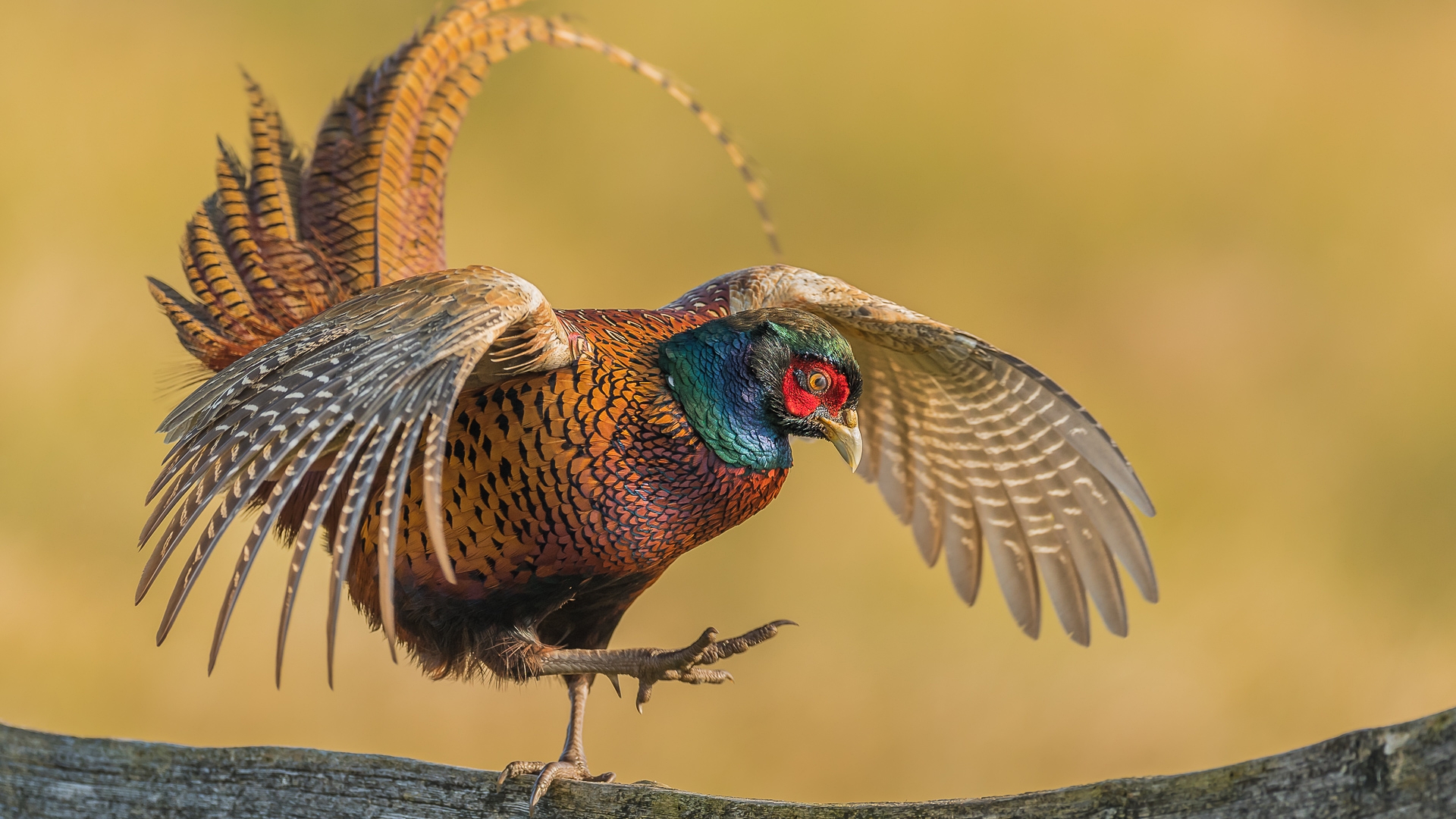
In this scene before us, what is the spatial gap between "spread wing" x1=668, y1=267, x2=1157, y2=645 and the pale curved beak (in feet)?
1.34

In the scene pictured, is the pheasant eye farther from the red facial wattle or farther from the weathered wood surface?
the weathered wood surface

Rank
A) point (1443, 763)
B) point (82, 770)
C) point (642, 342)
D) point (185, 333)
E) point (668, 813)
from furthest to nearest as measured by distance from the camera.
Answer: point (185, 333)
point (642, 342)
point (82, 770)
point (668, 813)
point (1443, 763)

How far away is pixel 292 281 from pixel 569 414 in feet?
3.79

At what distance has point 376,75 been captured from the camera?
3271mm

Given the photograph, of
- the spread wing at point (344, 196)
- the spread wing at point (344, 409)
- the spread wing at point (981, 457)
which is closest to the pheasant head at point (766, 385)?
the spread wing at point (344, 409)

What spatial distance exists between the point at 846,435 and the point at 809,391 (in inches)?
5.3

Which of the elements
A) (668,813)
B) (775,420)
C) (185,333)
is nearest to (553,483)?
(775,420)

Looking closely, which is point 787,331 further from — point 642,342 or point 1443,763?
point 1443,763

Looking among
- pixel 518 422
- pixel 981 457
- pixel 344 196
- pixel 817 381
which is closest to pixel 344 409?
pixel 518 422

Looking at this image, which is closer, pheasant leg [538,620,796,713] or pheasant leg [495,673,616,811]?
pheasant leg [538,620,796,713]

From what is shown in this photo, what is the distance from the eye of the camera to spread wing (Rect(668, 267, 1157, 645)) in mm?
2883

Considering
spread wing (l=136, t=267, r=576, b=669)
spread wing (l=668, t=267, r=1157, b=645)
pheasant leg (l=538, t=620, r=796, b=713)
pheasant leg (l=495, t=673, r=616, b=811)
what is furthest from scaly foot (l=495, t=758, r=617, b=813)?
spread wing (l=668, t=267, r=1157, b=645)

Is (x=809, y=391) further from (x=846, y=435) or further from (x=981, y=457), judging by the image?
(x=981, y=457)

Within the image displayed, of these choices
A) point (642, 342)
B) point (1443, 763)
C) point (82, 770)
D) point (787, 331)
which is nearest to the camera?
point (1443, 763)
